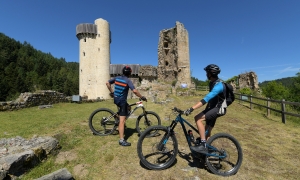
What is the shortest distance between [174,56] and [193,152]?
1020 inches

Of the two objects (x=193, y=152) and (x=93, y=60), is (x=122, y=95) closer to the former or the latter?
(x=193, y=152)

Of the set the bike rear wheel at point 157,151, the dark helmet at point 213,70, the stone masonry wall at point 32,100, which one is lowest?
the bike rear wheel at point 157,151

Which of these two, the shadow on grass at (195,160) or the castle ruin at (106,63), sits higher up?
the castle ruin at (106,63)

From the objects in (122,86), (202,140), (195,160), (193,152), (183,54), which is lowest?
(195,160)

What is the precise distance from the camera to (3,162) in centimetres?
271

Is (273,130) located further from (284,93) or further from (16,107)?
(284,93)

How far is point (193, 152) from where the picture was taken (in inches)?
127

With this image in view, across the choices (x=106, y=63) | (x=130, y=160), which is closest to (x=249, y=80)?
(x=106, y=63)

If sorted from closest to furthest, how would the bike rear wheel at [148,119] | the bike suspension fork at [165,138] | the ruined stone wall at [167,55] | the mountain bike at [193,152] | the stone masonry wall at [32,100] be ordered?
the mountain bike at [193,152] < the bike suspension fork at [165,138] < the bike rear wheel at [148,119] < the stone masonry wall at [32,100] < the ruined stone wall at [167,55]

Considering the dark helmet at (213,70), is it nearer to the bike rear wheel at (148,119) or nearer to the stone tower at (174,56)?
the bike rear wheel at (148,119)

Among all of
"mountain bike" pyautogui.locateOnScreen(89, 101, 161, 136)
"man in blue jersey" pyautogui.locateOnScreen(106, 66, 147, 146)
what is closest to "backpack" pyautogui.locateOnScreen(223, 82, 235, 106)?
"man in blue jersey" pyautogui.locateOnScreen(106, 66, 147, 146)

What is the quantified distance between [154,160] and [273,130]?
6274mm

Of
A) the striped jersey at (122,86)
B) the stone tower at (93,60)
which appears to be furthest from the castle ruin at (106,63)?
the striped jersey at (122,86)

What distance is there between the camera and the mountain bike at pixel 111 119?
4927mm
